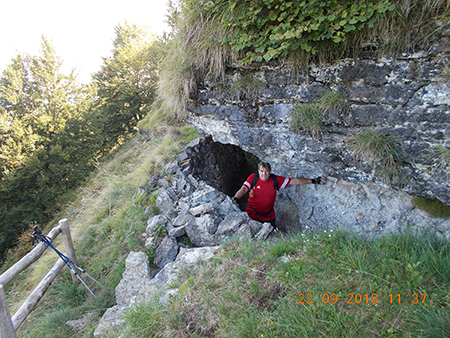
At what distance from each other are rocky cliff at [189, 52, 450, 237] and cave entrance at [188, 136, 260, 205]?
5.30 feet

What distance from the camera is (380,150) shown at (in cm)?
311

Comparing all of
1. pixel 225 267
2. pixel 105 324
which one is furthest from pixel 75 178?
pixel 225 267

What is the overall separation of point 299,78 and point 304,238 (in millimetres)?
2403

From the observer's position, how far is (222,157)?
737cm

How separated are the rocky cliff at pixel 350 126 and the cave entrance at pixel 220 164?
63.6 inches

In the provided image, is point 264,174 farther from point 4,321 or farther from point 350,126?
point 4,321

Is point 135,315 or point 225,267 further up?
point 135,315

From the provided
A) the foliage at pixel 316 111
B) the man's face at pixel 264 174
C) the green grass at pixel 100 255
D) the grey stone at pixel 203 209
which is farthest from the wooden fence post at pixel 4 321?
the foliage at pixel 316 111

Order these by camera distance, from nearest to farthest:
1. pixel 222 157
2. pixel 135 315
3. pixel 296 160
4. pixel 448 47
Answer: pixel 448 47 < pixel 135 315 < pixel 296 160 < pixel 222 157

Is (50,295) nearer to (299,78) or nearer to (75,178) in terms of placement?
(299,78)

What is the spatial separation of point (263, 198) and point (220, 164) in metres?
2.50

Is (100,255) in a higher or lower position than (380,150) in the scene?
lower

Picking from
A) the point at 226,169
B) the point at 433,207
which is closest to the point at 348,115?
the point at 433,207

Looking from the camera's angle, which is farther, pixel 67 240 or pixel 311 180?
pixel 67 240
